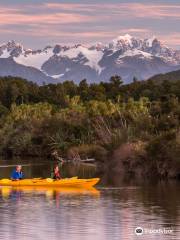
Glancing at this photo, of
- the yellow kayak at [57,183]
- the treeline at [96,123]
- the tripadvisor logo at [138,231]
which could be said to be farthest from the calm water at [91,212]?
the treeline at [96,123]

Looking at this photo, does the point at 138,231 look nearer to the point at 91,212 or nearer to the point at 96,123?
the point at 91,212

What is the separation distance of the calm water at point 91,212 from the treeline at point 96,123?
7127 mm

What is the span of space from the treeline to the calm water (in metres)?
7.13

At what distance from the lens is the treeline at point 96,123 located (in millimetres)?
62500

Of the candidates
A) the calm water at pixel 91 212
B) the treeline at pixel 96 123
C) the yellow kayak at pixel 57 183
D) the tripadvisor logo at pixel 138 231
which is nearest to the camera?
the tripadvisor logo at pixel 138 231

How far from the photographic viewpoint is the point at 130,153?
2516 inches

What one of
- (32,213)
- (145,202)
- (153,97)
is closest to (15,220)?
(32,213)

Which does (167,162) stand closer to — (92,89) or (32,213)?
(32,213)

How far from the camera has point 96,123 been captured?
302 feet

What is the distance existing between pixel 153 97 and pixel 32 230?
87.8 m

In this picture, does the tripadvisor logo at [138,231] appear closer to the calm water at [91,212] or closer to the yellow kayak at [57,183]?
the calm water at [91,212]

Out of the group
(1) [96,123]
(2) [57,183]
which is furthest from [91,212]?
(1) [96,123]

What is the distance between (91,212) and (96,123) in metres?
52.8

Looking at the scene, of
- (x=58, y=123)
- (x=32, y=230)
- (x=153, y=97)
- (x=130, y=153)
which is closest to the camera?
(x=32, y=230)
